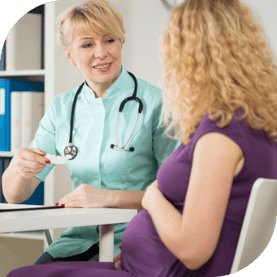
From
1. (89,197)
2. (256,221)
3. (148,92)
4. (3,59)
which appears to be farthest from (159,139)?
(3,59)

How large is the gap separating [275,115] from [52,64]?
2.11 feet

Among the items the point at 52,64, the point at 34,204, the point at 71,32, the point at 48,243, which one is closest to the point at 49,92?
the point at 52,64

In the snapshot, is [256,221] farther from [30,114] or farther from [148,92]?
[30,114]

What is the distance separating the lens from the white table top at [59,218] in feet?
2.53

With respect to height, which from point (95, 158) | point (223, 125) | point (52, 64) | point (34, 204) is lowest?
point (34, 204)

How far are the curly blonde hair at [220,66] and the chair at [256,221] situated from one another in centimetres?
11

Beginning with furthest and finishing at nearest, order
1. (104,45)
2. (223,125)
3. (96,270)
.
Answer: (104,45), (96,270), (223,125)

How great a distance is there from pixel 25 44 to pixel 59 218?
1.86ft

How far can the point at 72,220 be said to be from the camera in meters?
0.82

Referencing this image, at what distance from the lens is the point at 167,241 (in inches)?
26.3

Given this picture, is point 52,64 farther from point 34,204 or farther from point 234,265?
point 234,265

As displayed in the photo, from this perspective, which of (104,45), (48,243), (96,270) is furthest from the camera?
(48,243)

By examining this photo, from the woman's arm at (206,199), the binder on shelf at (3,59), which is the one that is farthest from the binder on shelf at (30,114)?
the woman's arm at (206,199)

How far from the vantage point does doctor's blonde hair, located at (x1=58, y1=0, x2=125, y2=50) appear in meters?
0.93
